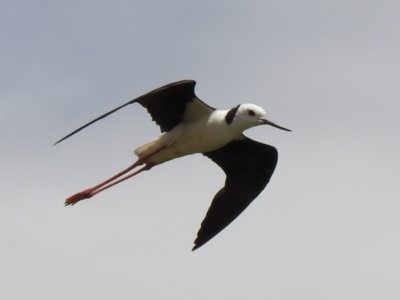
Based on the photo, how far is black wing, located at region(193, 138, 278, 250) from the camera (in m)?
13.4

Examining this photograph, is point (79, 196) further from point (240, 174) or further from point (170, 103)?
point (240, 174)

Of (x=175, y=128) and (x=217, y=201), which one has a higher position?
(x=175, y=128)

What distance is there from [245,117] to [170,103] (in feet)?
3.61

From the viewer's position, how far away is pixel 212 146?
41.4 ft

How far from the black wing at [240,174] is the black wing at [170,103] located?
114 cm

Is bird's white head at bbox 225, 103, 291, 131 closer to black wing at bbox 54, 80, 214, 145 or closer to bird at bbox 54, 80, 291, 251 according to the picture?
bird at bbox 54, 80, 291, 251

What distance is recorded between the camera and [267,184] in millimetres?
13656

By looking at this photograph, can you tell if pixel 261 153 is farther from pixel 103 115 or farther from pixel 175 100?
pixel 103 115

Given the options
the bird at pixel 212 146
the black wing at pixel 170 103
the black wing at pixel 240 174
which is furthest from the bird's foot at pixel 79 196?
the black wing at pixel 240 174

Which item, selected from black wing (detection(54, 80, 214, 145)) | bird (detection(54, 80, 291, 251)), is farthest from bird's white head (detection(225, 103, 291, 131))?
black wing (detection(54, 80, 214, 145))

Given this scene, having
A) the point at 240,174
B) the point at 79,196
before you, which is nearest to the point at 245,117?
the point at 240,174

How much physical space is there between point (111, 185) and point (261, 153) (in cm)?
224

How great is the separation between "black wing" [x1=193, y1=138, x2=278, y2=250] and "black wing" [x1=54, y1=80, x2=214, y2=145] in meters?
1.14

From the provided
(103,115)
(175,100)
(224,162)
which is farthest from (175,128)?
(103,115)
